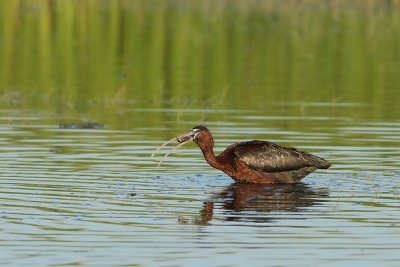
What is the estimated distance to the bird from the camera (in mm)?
14805

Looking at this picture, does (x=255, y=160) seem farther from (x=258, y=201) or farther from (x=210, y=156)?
(x=258, y=201)

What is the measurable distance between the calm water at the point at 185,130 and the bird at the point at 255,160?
0.70 ft

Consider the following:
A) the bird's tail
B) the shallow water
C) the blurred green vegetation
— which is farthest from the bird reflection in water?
the blurred green vegetation

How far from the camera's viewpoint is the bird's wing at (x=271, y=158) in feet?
48.5

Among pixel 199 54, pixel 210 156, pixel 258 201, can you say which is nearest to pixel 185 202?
pixel 258 201

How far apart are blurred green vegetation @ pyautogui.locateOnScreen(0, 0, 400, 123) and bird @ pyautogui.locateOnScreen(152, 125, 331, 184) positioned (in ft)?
19.6

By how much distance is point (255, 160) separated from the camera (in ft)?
48.6

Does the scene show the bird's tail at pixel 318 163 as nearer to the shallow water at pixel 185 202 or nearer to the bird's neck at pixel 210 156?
the shallow water at pixel 185 202

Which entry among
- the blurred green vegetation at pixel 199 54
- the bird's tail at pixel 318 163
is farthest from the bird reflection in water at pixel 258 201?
the blurred green vegetation at pixel 199 54

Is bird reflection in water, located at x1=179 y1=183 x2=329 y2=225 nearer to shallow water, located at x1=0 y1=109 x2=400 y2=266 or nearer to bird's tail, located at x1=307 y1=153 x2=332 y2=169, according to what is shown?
shallow water, located at x1=0 y1=109 x2=400 y2=266

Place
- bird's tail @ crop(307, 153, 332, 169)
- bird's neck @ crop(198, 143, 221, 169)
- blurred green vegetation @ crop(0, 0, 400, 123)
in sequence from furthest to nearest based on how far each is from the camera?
blurred green vegetation @ crop(0, 0, 400, 123), bird's neck @ crop(198, 143, 221, 169), bird's tail @ crop(307, 153, 332, 169)

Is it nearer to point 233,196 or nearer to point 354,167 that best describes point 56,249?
point 233,196

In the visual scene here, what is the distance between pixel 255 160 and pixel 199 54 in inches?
652

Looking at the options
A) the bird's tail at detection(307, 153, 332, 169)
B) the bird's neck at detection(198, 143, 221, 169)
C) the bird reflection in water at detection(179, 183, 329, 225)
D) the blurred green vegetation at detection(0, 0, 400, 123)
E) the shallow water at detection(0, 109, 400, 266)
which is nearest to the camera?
the shallow water at detection(0, 109, 400, 266)
